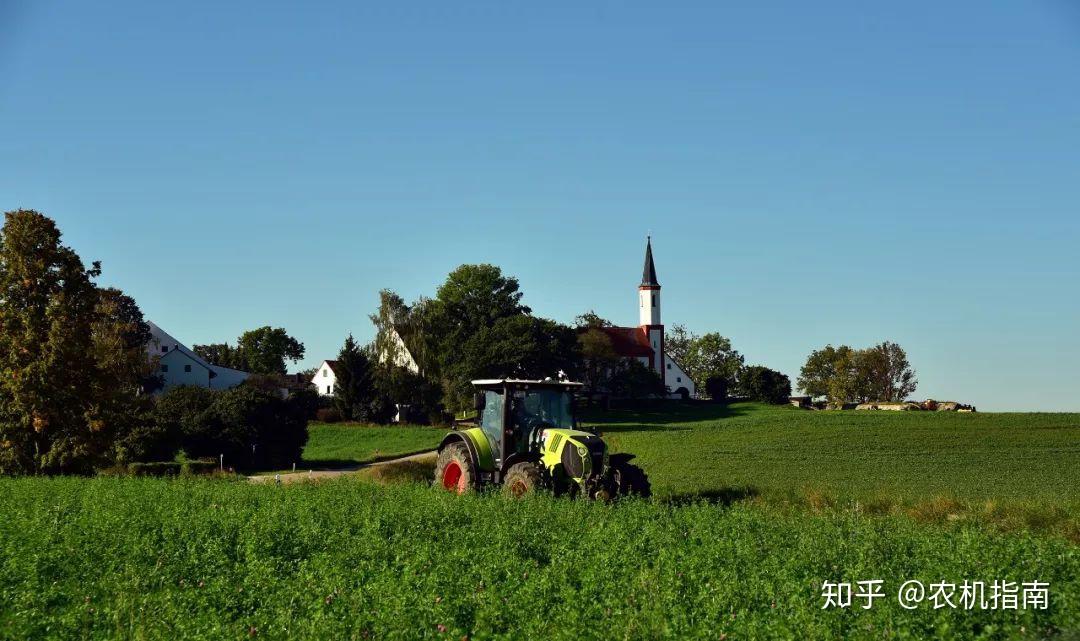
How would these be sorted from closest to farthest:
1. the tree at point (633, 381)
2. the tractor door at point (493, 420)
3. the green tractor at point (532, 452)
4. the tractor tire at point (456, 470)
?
1. the green tractor at point (532, 452)
2. the tractor tire at point (456, 470)
3. the tractor door at point (493, 420)
4. the tree at point (633, 381)

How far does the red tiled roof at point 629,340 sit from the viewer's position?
323 feet

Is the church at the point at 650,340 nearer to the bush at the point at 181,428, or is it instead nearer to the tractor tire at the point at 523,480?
the bush at the point at 181,428

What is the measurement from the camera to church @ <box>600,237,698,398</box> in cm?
9931

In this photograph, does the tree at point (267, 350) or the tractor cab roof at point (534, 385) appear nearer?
the tractor cab roof at point (534, 385)

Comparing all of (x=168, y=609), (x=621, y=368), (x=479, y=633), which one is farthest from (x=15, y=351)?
(x=621, y=368)

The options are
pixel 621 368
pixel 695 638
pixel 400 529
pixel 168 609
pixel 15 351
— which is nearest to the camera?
pixel 695 638

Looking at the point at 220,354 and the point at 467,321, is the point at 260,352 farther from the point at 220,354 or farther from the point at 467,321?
the point at 467,321

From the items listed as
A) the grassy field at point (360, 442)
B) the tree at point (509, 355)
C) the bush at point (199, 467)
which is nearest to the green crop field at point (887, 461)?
the tree at point (509, 355)

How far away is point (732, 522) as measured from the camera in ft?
44.4

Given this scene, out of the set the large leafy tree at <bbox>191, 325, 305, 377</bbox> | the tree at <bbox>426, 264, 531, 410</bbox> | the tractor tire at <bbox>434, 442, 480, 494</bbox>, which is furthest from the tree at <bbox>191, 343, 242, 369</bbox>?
the tractor tire at <bbox>434, 442, 480, 494</bbox>

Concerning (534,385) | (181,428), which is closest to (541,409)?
(534,385)

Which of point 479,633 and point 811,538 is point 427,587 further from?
point 811,538

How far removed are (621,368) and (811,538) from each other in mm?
72298

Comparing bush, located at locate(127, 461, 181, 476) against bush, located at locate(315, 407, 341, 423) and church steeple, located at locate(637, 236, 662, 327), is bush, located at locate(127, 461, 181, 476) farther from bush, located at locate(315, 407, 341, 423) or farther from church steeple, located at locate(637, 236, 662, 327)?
church steeple, located at locate(637, 236, 662, 327)
